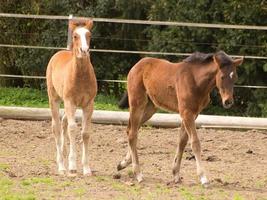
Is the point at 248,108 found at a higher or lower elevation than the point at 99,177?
lower

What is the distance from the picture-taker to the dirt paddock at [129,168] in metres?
7.79

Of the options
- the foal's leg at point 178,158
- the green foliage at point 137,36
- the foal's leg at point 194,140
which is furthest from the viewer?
the green foliage at point 137,36

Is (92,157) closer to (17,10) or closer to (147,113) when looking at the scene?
(147,113)

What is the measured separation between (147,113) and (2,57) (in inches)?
410

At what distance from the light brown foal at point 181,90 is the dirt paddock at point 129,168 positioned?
0.41 meters

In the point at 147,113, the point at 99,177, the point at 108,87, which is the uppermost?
the point at 147,113

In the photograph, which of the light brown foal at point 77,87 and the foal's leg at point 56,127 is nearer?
the light brown foal at point 77,87

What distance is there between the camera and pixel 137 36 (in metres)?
18.2

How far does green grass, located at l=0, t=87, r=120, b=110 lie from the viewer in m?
16.3

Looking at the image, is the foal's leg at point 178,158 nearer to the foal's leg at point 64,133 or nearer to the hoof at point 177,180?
the hoof at point 177,180

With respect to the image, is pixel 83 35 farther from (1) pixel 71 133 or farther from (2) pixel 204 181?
(2) pixel 204 181

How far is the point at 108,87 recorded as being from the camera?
18.1 metres

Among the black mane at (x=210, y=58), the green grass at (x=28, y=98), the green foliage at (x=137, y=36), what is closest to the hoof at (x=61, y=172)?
the black mane at (x=210, y=58)

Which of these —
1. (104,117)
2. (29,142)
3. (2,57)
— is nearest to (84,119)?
(29,142)
